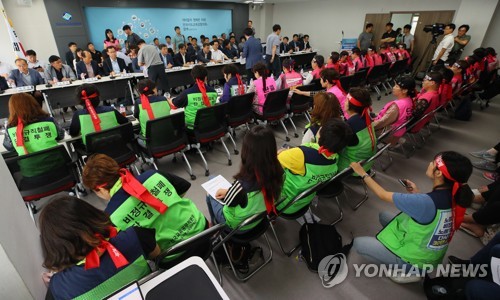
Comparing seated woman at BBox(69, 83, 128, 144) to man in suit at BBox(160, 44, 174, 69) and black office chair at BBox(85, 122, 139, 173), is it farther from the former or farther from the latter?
man in suit at BBox(160, 44, 174, 69)

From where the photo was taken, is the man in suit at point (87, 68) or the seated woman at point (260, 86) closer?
the seated woman at point (260, 86)

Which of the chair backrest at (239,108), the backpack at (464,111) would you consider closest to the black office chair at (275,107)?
the chair backrest at (239,108)

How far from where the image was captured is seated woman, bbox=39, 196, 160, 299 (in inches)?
36.8

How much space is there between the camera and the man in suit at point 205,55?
722 cm

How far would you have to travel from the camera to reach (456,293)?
58.6 inches

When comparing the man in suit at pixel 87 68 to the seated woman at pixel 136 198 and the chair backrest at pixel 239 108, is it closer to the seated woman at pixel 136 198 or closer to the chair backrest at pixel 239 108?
the chair backrest at pixel 239 108

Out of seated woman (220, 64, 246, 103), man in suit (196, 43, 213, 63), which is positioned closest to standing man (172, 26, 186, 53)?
man in suit (196, 43, 213, 63)

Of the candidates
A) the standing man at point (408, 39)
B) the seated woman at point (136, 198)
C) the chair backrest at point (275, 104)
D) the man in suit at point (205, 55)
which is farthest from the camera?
the standing man at point (408, 39)

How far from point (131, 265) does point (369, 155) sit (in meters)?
2.23

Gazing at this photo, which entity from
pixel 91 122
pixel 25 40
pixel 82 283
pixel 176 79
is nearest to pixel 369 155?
pixel 82 283

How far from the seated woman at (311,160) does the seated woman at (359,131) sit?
52 cm

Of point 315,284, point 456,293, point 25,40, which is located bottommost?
point 315,284

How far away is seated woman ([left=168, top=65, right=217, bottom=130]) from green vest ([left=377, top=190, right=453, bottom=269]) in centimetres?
259

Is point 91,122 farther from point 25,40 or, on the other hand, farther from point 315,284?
point 25,40
